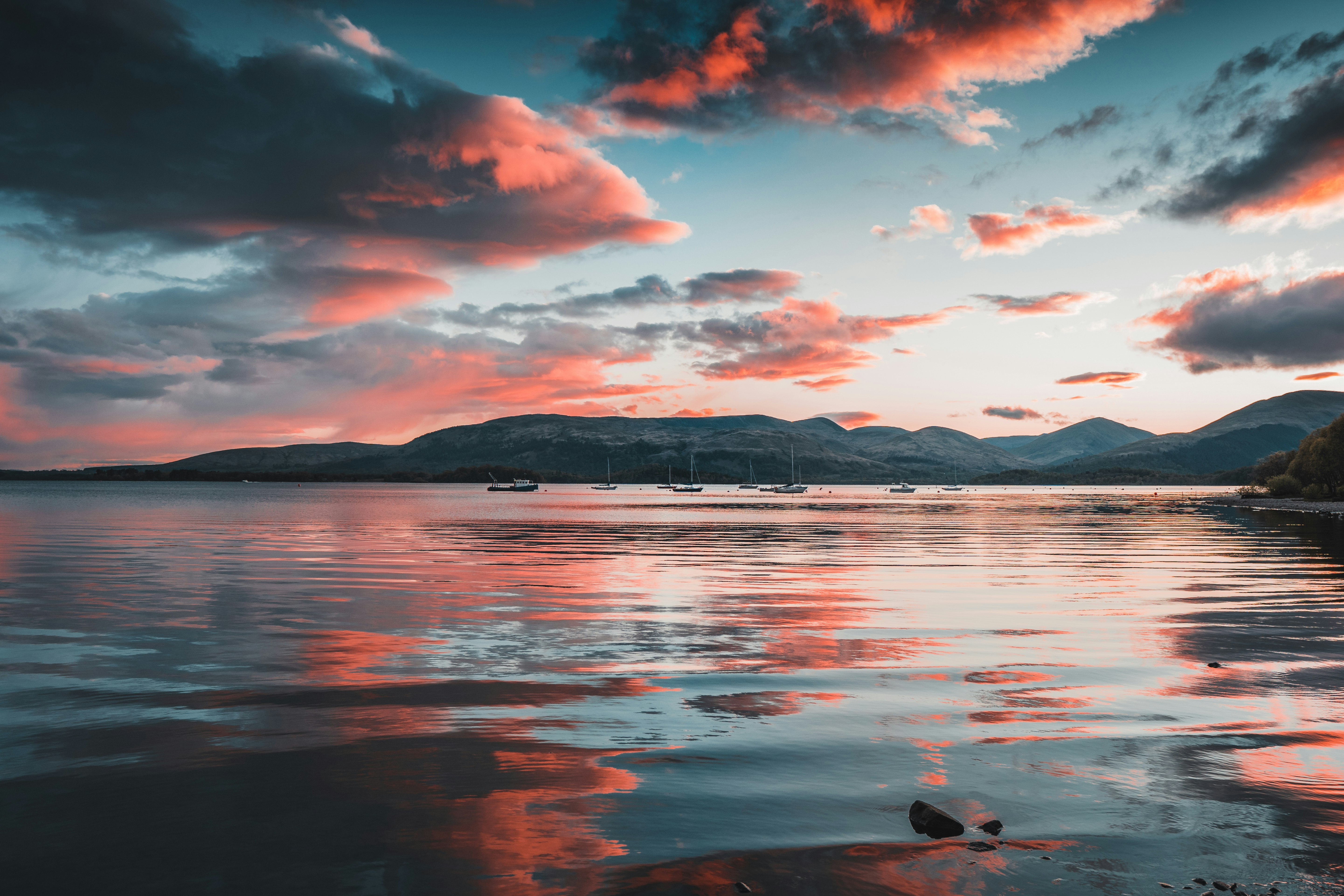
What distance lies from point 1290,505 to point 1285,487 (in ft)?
113

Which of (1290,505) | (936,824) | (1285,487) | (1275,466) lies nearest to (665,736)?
(936,824)

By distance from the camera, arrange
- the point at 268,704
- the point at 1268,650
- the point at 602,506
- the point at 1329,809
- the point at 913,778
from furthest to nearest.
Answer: the point at 602,506 → the point at 1268,650 → the point at 268,704 → the point at 913,778 → the point at 1329,809

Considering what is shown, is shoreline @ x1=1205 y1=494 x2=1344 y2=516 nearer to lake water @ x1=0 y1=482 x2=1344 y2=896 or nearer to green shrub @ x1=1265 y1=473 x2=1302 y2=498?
green shrub @ x1=1265 y1=473 x2=1302 y2=498

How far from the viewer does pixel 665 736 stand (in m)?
12.4

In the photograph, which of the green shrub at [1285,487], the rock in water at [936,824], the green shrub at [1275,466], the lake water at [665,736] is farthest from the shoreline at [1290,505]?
the rock in water at [936,824]

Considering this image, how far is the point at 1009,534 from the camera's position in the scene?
64688 millimetres

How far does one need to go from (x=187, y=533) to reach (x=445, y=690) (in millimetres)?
57854

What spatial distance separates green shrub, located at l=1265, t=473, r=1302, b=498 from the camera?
148m

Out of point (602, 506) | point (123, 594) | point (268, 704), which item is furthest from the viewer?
point (602, 506)

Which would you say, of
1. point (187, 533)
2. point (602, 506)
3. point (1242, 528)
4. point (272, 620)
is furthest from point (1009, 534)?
point (602, 506)

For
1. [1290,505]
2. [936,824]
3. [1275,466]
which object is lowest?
[1290,505]

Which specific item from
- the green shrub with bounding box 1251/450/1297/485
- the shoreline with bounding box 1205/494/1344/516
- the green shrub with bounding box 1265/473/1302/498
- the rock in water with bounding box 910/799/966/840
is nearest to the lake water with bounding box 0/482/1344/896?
the rock in water with bounding box 910/799/966/840

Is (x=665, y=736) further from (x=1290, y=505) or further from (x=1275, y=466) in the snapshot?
(x=1275, y=466)

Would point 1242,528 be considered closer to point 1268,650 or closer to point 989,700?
point 1268,650
